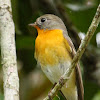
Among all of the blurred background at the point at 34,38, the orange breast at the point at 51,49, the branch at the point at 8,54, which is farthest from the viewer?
the blurred background at the point at 34,38

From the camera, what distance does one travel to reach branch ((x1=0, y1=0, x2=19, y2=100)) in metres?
3.21

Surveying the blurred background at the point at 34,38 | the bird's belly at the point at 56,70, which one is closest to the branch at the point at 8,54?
the bird's belly at the point at 56,70

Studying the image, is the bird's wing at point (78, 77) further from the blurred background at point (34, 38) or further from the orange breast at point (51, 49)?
the blurred background at point (34, 38)

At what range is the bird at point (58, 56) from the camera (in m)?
4.26

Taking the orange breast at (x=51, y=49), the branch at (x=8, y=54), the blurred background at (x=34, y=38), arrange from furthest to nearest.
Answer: the blurred background at (x=34, y=38) → the orange breast at (x=51, y=49) → the branch at (x=8, y=54)

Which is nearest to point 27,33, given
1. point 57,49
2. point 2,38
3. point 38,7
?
point 38,7

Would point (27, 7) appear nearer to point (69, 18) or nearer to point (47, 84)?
point (69, 18)

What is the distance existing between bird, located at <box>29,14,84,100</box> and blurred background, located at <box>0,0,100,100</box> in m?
0.40

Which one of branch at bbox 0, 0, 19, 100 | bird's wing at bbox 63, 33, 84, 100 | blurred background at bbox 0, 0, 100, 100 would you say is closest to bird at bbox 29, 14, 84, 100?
bird's wing at bbox 63, 33, 84, 100

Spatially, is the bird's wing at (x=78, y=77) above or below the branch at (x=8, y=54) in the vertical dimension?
below

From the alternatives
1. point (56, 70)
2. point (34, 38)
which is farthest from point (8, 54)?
point (34, 38)

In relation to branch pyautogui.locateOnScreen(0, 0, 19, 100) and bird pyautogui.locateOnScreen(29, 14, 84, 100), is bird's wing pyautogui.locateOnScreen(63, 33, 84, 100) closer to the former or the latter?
bird pyautogui.locateOnScreen(29, 14, 84, 100)

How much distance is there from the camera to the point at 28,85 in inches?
199

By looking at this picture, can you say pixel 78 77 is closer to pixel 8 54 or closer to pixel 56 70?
pixel 56 70
